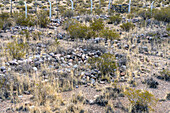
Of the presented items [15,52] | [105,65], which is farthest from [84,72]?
[15,52]

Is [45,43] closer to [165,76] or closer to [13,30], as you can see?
[13,30]

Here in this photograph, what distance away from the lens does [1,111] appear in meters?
4.32

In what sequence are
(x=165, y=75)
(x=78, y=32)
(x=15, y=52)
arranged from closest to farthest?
(x=165, y=75) → (x=15, y=52) → (x=78, y=32)

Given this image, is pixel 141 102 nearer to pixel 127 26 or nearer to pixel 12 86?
pixel 12 86

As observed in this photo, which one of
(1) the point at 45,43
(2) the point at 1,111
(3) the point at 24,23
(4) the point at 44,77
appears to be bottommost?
(2) the point at 1,111

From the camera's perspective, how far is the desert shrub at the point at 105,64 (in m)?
6.10

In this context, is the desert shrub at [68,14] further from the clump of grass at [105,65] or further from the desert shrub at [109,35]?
the clump of grass at [105,65]

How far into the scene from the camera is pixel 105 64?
6.10m

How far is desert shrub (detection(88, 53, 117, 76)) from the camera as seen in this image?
6.10 metres

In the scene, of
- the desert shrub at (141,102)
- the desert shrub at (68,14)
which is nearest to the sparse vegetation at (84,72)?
the desert shrub at (141,102)

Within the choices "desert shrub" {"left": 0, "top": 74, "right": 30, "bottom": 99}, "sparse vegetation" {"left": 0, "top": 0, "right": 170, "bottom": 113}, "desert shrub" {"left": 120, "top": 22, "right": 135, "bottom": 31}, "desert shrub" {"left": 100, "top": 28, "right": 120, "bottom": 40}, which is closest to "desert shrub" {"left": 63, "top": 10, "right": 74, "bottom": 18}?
"sparse vegetation" {"left": 0, "top": 0, "right": 170, "bottom": 113}

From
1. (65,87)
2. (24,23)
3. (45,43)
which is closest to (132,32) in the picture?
(45,43)

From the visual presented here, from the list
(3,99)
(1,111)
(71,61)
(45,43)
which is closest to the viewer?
(1,111)

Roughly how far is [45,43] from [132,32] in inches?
165
